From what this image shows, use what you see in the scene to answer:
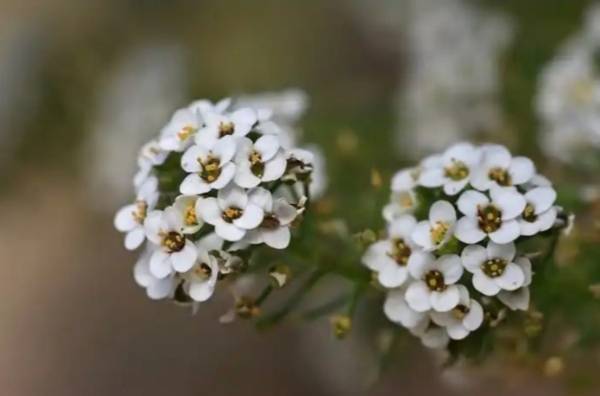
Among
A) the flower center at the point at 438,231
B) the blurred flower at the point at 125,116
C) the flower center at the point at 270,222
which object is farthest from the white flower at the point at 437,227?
the blurred flower at the point at 125,116

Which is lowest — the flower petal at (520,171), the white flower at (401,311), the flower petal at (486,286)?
the white flower at (401,311)

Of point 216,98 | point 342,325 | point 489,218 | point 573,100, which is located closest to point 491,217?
point 489,218

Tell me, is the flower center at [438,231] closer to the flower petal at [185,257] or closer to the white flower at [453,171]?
the white flower at [453,171]

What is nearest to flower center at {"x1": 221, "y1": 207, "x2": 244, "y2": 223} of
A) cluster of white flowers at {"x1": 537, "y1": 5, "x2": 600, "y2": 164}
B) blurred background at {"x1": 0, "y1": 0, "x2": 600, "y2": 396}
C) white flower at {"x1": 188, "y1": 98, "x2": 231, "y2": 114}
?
white flower at {"x1": 188, "y1": 98, "x2": 231, "y2": 114}

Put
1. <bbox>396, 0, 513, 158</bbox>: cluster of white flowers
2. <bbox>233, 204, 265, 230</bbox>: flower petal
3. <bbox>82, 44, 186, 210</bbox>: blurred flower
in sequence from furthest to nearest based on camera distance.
Result: <bbox>82, 44, 186, 210</bbox>: blurred flower < <bbox>396, 0, 513, 158</bbox>: cluster of white flowers < <bbox>233, 204, 265, 230</bbox>: flower petal

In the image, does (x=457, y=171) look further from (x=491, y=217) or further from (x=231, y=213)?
(x=231, y=213)

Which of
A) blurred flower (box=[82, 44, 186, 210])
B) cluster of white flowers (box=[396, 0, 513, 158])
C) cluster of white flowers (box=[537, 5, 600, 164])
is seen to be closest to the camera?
cluster of white flowers (box=[537, 5, 600, 164])

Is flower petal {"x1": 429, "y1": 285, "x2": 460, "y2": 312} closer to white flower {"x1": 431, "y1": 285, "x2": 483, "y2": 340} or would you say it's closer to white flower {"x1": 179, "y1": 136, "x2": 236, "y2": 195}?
white flower {"x1": 431, "y1": 285, "x2": 483, "y2": 340}
